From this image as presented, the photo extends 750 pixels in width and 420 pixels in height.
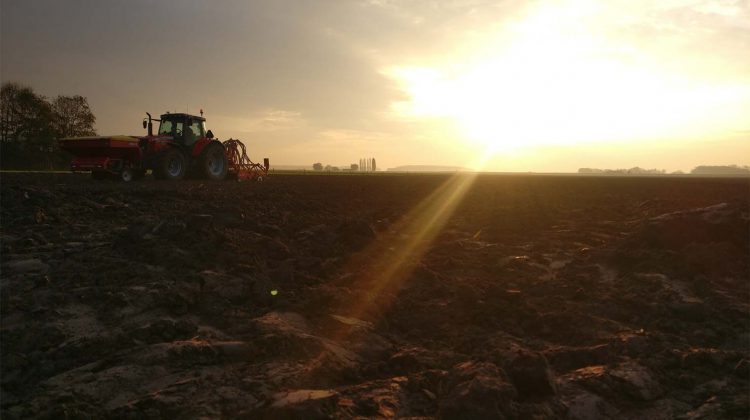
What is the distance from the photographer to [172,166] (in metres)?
17.8

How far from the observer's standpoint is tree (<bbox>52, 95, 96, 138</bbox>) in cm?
4647

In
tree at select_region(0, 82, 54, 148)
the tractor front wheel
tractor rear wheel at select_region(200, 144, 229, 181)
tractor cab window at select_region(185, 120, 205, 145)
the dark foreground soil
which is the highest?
tree at select_region(0, 82, 54, 148)

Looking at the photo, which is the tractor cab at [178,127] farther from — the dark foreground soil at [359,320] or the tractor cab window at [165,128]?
the dark foreground soil at [359,320]

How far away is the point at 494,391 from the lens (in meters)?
3.64

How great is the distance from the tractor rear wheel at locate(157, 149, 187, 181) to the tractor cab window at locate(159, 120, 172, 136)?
1.09m

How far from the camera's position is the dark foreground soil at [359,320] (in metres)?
3.81

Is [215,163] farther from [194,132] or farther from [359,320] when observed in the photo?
[359,320]

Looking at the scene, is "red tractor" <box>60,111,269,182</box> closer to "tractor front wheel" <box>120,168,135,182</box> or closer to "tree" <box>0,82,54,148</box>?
"tractor front wheel" <box>120,168,135,182</box>

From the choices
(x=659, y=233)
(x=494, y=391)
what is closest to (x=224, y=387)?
(x=494, y=391)

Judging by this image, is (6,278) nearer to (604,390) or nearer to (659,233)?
(604,390)

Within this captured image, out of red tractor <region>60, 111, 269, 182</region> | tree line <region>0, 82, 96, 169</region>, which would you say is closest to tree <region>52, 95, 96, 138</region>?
tree line <region>0, 82, 96, 169</region>

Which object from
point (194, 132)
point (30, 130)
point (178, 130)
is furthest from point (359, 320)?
point (30, 130)

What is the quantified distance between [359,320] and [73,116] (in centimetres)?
5248

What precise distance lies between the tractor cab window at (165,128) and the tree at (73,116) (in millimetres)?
34584
